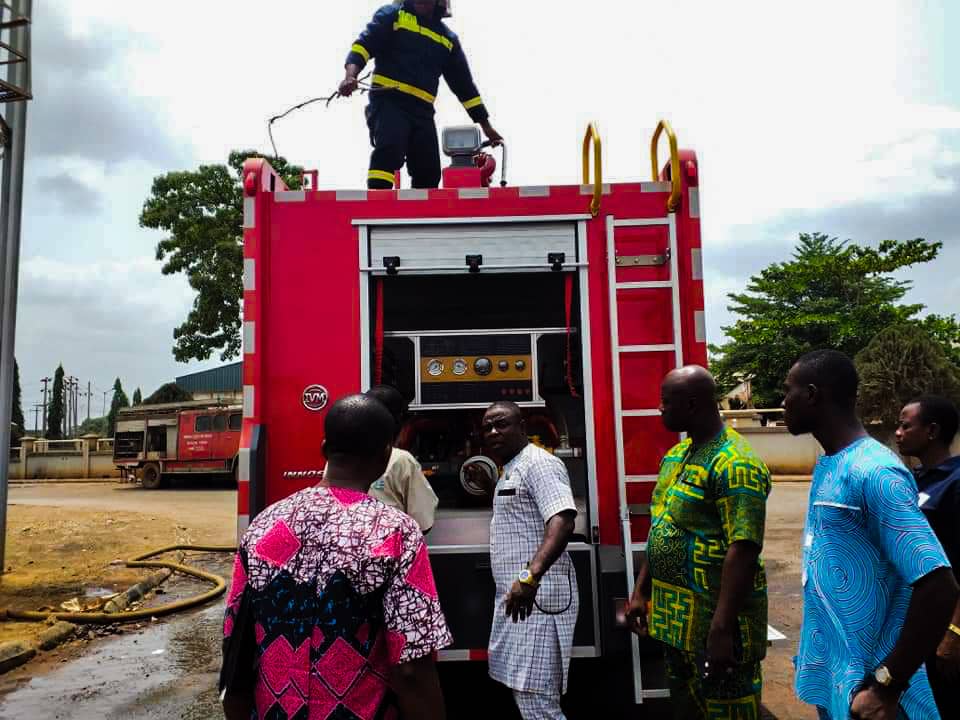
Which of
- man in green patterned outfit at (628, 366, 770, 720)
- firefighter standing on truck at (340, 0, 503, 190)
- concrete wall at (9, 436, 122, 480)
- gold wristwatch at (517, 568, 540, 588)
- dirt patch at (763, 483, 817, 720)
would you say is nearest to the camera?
man in green patterned outfit at (628, 366, 770, 720)

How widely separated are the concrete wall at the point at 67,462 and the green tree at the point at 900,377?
2737cm

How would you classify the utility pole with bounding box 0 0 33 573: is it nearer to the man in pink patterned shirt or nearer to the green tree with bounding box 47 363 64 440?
the man in pink patterned shirt

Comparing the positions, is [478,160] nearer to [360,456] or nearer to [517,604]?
[517,604]

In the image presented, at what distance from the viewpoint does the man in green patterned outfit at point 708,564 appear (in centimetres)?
231

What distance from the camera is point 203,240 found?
22359 mm

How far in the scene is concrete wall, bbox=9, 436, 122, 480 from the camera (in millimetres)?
31156

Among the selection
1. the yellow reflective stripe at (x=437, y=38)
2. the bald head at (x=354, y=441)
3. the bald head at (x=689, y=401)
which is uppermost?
the yellow reflective stripe at (x=437, y=38)

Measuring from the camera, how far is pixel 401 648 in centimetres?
164

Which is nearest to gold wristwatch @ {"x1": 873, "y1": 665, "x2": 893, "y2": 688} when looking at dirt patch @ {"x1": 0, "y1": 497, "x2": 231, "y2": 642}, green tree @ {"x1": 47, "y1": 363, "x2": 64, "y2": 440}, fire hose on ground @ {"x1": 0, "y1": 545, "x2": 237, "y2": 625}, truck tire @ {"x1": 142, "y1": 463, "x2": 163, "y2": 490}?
dirt patch @ {"x1": 0, "y1": 497, "x2": 231, "y2": 642}

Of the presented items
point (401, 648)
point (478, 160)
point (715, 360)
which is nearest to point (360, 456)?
point (401, 648)

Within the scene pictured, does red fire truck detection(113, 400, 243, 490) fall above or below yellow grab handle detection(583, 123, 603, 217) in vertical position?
below

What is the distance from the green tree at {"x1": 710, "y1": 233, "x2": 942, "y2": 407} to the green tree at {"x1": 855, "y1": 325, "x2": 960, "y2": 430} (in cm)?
553

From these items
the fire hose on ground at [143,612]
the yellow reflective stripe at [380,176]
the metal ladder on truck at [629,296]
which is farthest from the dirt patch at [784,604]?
the fire hose on ground at [143,612]

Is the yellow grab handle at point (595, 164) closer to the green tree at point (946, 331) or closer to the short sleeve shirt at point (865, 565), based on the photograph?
the short sleeve shirt at point (865, 565)
